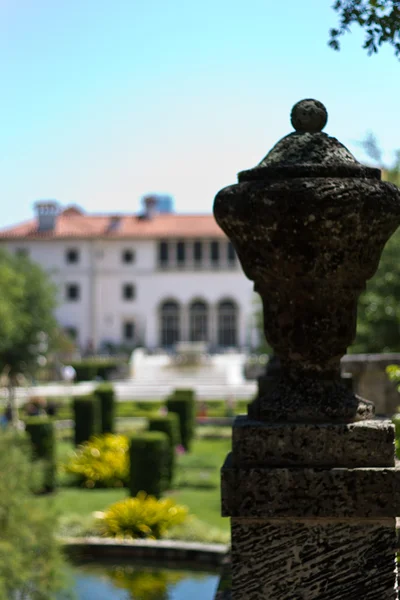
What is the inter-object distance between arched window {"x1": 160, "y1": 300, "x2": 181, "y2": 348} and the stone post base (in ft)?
163

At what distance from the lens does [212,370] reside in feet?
125

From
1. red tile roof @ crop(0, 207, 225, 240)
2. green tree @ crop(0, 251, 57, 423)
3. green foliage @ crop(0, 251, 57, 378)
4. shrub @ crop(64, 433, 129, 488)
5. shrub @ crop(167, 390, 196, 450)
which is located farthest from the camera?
red tile roof @ crop(0, 207, 225, 240)

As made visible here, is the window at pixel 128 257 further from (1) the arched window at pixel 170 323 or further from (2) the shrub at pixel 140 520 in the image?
(2) the shrub at pixel 140 520

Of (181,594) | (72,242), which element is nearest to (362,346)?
(181,594)

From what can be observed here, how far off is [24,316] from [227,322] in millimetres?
26205

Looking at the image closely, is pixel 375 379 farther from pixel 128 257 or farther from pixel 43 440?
pixel 128 257

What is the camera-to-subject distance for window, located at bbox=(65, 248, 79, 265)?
51.6 metres

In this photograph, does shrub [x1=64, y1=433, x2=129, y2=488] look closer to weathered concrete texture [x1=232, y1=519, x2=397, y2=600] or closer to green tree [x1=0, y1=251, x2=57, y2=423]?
green tree [x1=0, y1=251, x2=57, y2=423]

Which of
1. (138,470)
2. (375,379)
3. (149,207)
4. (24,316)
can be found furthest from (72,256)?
(375,379)

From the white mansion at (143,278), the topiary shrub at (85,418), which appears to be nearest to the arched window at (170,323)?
the white mansion at (143,278)

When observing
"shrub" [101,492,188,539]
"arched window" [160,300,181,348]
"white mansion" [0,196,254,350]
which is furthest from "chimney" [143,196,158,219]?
"shrub" [101,492,188,539]

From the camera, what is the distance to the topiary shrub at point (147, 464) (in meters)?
13.3

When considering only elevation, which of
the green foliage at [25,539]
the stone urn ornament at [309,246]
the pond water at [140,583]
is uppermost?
the stone urn ornament at [309,246]

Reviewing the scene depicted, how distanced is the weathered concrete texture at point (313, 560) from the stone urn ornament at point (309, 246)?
301 mm
